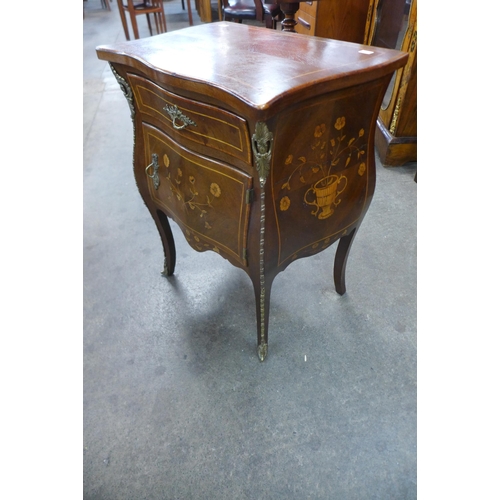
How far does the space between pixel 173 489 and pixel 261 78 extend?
0.99m

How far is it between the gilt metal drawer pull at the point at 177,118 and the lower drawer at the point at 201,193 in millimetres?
62

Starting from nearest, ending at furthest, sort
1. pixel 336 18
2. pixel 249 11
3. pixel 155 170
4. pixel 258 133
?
pixel 258 133, pixel 155 170, pixel 336 18, pixel 249 11

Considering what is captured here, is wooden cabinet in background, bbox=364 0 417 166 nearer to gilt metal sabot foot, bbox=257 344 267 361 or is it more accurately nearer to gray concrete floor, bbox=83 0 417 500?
gray concrete floor, bbox=83 0 417 500

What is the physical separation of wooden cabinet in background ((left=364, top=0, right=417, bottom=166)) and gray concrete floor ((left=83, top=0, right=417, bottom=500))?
0.52 meters

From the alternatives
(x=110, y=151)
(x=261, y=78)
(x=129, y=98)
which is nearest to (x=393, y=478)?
(x=261, y=78)

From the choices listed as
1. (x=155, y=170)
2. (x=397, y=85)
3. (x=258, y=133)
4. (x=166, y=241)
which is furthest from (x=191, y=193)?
(x=397, y=85)

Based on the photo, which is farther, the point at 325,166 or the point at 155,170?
the point at 155,170

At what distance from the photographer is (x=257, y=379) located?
115cm

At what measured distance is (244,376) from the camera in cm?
115

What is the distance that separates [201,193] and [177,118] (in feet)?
0.61

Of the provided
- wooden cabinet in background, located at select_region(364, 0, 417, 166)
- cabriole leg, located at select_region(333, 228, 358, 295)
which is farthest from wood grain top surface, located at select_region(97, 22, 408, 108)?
wooden cabinet in background, located at select_region(364, 0, 417, 166)

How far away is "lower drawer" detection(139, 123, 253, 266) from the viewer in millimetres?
838

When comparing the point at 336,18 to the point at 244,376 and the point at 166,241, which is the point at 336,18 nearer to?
the point at 166,241

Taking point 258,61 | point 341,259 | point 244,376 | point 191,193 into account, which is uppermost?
point 258,61
